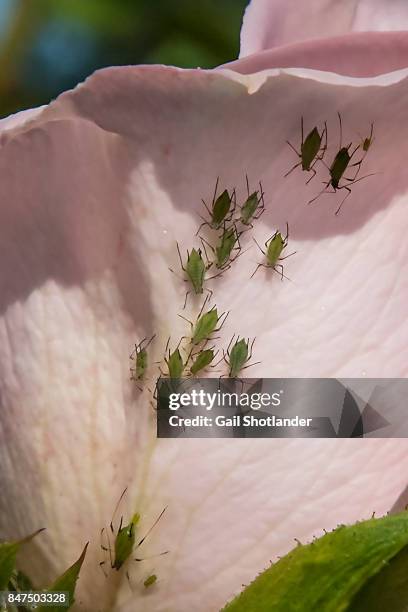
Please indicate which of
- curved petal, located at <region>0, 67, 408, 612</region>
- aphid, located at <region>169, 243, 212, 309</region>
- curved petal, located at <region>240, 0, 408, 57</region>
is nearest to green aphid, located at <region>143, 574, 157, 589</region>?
curved petal, located at <region>0, 67, 408, 612</region>

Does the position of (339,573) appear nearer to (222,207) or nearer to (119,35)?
(222,207)

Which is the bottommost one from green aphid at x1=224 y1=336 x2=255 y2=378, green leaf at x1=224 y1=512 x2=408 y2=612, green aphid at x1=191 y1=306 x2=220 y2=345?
green leaf at x1=224 y1=512 x2=408 y2=612

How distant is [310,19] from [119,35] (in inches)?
23.3

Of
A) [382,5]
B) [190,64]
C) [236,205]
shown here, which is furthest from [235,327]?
[190,64]

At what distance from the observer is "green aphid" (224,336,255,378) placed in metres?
0.32

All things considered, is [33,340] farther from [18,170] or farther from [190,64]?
[190,64]

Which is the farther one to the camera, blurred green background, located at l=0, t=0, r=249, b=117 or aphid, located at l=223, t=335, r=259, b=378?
blurred green background, located at l=0, t=0, r=249, b=117

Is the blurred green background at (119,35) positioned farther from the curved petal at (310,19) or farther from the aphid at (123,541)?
the aphid at (123,541)

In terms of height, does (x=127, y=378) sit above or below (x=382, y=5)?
below

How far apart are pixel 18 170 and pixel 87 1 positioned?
666 millimetres

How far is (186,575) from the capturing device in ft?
1.05

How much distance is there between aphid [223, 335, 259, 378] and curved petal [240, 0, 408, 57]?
12cm

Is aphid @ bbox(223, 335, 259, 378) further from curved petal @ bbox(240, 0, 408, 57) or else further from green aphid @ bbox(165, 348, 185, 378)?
curved petal @ bbox(240, 0, 408, 57)

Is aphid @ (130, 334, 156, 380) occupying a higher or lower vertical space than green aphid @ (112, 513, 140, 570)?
higher
